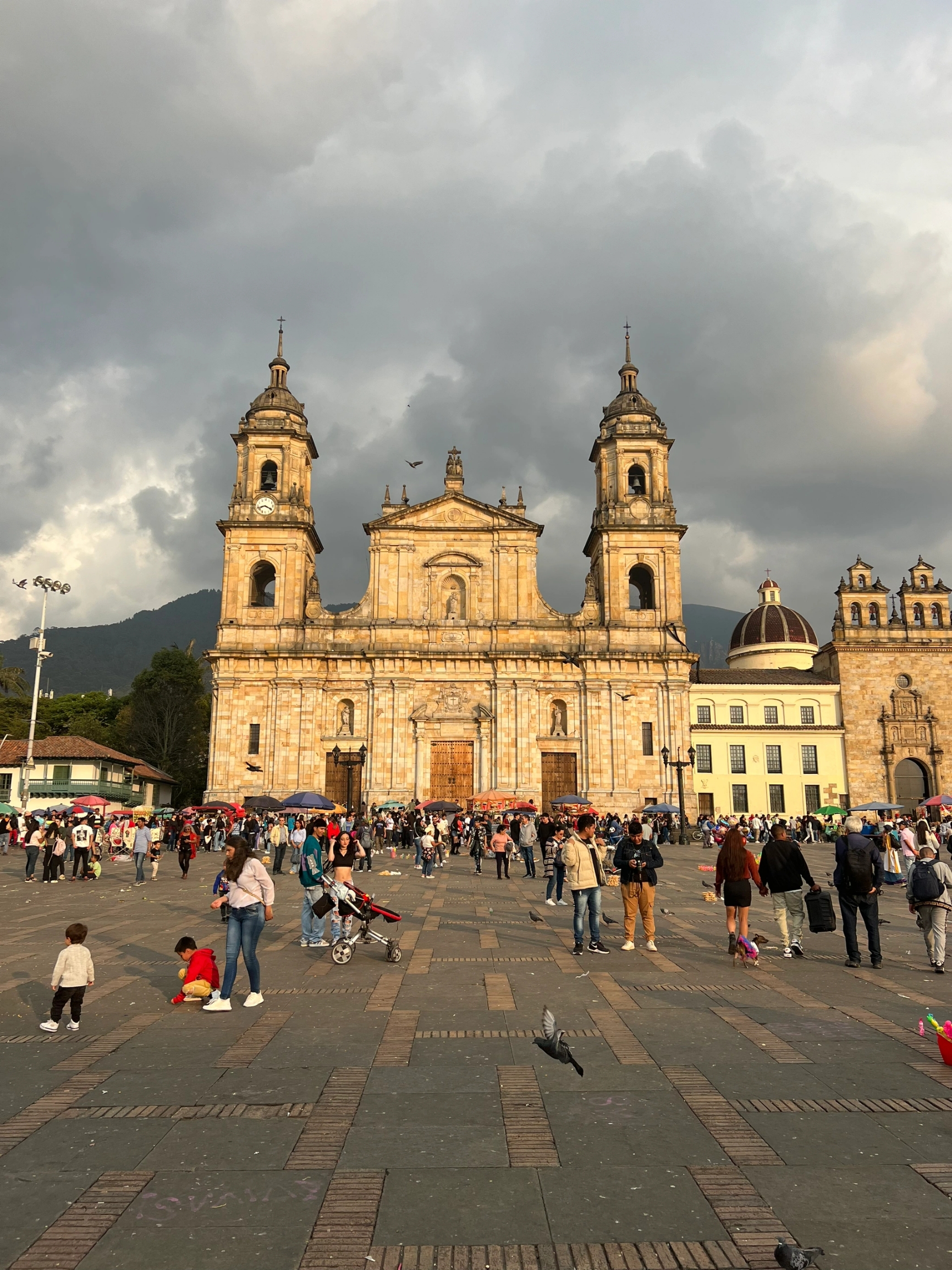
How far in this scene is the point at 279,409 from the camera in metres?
50.8

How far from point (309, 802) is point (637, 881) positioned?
19.1m

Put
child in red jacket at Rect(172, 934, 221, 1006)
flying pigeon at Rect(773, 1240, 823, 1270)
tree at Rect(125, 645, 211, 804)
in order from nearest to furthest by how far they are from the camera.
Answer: flying pigeon at Rect(773, 1240, 823, 1270)
child in red jacket at Rect(172, 934, 221, 1006)
tree at Rect(125, 645, 211, 804)

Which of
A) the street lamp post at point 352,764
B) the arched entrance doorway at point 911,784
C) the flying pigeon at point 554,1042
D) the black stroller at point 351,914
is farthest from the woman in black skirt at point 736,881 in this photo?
the arched entrance doorway at point 911,784

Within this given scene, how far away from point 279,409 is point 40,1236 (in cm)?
5028

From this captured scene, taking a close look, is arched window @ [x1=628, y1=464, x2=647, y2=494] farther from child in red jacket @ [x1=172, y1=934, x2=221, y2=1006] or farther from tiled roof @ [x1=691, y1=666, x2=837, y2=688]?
child in red jacket @ [x1=172, y1=934, x2=221, y2=1006]

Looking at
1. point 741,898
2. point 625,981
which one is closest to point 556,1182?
point 625,981

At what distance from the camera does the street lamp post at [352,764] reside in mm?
43531

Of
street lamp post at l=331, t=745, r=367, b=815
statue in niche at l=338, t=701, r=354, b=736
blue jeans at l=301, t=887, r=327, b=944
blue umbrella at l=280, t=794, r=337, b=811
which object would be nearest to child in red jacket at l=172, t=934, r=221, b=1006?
blue jeans at l=301, t=887, r=327, b=944

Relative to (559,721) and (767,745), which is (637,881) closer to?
(559,721)

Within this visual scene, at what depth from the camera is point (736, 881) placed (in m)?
11.5

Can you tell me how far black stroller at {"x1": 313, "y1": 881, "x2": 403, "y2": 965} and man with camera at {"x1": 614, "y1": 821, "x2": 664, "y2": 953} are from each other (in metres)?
3.21

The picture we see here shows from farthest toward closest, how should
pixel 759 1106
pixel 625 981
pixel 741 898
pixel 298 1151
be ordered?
pixel 741 898, pixel 625 981, pixel 759 1106, pixel 298 1151

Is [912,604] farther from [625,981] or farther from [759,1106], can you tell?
[759,1106]

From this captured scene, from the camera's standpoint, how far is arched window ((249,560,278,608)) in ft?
161
